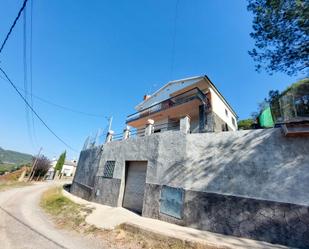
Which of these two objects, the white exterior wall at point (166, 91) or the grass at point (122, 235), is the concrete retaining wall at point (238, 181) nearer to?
the grass at point (122, 235)

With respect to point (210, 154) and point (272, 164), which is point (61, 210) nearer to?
point (210, 154)

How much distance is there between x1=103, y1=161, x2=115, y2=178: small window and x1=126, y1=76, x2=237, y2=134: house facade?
3311 millimetres

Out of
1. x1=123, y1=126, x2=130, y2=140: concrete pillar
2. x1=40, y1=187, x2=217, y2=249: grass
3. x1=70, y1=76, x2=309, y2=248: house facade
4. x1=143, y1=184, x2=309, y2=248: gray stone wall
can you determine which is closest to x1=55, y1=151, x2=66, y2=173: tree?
x1=70, y1=76, x2=309, y2=248: house facade

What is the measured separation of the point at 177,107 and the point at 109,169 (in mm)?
7852

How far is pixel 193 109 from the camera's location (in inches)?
608

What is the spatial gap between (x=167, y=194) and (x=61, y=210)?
7387 mm

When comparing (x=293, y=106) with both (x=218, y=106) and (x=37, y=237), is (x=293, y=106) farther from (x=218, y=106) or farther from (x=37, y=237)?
(x=37, y=237)

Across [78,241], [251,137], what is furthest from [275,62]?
[78,241]

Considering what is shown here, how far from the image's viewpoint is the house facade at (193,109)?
1439 cm

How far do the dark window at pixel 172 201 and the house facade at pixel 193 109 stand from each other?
5305 millimetres

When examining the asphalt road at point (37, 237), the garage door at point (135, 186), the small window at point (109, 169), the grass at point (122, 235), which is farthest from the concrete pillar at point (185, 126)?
the small window at point (109, 169)

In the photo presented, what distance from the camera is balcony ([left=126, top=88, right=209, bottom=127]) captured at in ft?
47.7

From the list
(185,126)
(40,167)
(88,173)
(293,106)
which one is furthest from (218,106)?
(40,167)

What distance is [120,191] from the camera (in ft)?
38.7
